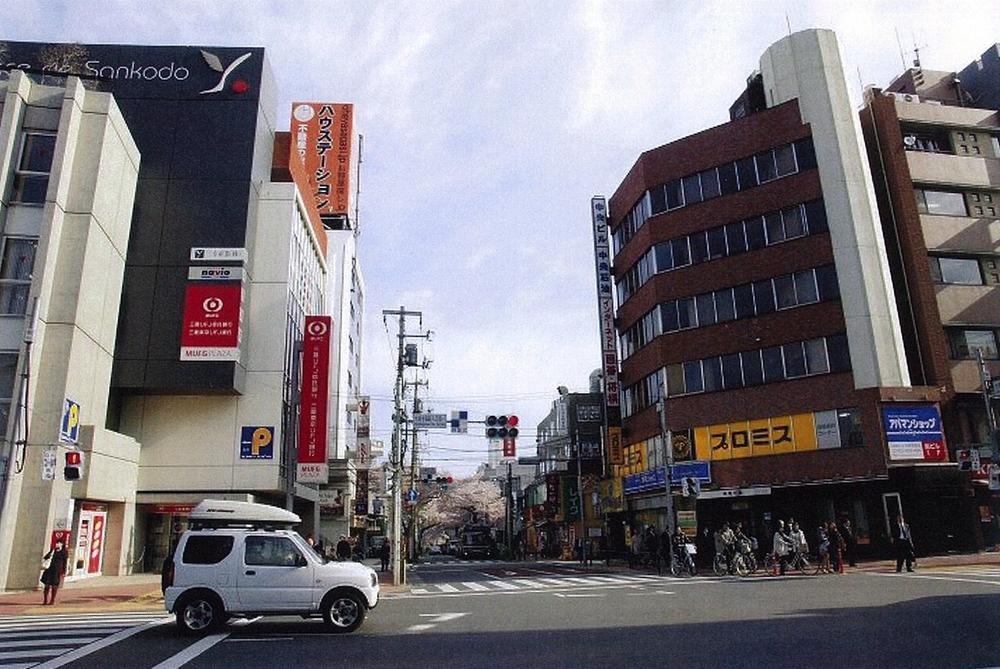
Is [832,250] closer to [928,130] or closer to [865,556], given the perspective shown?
[928,130]

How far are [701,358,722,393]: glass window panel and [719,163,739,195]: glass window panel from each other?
864 cm

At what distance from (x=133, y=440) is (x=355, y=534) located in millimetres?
41717

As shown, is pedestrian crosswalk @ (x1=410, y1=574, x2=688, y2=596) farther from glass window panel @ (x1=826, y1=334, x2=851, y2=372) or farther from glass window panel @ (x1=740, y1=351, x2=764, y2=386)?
glass window panel @ (x1=826, y1=334, x2=851, y2=372)

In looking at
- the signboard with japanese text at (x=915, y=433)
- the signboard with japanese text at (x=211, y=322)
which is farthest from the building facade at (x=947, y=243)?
the signboard with japanese text at (x=211, y=322)

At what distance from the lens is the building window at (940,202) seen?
3472cm

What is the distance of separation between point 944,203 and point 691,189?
1196cm

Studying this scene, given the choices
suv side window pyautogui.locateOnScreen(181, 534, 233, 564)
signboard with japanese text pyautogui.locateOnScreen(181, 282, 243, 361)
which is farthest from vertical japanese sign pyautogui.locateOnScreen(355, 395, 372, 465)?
suv side window pyautogui.locateOnScreen(181, 534, 233, 564)

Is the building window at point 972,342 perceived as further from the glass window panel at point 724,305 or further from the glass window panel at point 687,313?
the glass window panel at point 687,313

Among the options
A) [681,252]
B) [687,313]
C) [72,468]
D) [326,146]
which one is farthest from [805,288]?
[326,146]

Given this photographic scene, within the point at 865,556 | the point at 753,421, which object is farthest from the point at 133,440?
the point at 865,556

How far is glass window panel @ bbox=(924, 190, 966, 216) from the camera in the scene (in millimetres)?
34812

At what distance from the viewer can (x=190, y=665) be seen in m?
10.1

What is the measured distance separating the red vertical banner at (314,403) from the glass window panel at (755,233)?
21567mm

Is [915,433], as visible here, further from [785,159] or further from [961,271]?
[785,159]
